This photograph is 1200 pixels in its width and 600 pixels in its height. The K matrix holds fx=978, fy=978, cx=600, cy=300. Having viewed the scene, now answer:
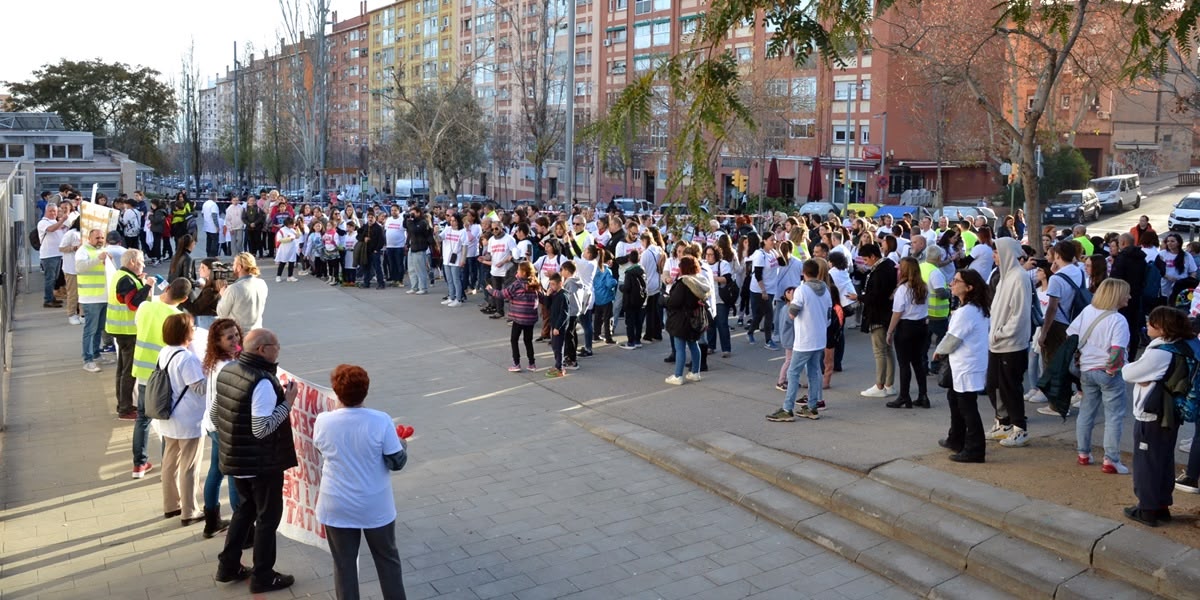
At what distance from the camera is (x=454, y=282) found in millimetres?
19109

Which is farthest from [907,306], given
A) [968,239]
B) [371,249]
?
[371,249]

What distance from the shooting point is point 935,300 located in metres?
11.5

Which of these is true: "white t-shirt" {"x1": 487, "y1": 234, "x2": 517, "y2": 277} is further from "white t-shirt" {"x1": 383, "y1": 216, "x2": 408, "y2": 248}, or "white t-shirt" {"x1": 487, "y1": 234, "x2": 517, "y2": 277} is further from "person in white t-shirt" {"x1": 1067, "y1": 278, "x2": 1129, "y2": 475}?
"person in white t-shirt" {"x1": 1067, "y1": 278, "x2": 1129, "y2": 475}

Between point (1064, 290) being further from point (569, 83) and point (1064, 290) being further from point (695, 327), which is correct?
point (569, 83)

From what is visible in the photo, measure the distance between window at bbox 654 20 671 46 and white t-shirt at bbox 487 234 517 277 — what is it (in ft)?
164

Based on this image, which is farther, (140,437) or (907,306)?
(907,306)

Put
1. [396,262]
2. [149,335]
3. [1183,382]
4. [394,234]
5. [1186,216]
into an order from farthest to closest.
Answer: [1186,216] < [396,262] < [394,234] < [149,335] < [1183,382]

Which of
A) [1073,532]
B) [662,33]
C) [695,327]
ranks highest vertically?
[662,33]

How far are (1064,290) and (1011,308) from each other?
1.86 metres

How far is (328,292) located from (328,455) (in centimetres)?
1624

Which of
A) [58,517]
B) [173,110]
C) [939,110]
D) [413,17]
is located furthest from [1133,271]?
[413,17]

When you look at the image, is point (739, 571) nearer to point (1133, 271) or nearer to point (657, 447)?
point (657, 447)

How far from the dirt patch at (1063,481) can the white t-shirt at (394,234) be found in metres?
15.4

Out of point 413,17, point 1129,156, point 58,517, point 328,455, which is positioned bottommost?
point 58,517
